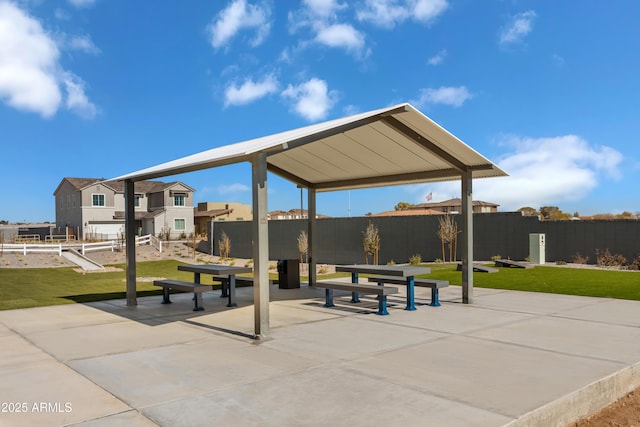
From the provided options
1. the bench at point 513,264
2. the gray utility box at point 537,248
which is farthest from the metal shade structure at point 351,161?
the gray utility box at point 537,248

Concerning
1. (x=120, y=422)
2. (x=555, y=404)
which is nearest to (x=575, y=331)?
(x=555, y=404)

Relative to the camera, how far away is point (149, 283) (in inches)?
631

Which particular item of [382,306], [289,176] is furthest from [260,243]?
[289,176]

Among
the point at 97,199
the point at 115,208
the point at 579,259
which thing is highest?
the point at 97,199

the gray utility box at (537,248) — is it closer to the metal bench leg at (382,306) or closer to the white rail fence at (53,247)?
the metal bench leg at (382,306)

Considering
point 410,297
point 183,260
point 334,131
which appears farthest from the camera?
point 183,260

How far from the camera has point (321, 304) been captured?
1078 centimetres

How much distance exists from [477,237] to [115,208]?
39.8 metres

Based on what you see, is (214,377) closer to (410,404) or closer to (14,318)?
(410,404)

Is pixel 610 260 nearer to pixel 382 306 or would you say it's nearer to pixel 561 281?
pixel 561 281

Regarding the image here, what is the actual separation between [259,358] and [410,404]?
2308 mm

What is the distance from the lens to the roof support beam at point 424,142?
898 cm

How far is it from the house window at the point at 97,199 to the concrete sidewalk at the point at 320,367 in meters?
43.7

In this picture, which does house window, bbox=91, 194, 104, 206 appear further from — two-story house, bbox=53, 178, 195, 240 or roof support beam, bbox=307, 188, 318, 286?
roof support beam, bbox=307, 188, 318, 286
